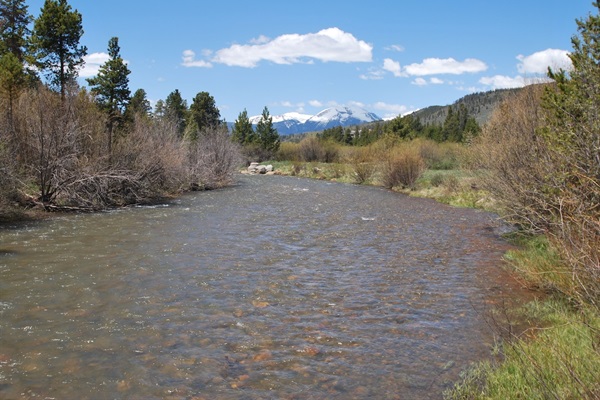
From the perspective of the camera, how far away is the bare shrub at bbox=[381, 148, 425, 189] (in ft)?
116

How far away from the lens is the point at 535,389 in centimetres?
416

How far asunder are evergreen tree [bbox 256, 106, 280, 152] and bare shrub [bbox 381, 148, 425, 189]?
44.1 metres

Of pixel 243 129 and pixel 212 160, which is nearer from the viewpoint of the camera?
pixel 212 160

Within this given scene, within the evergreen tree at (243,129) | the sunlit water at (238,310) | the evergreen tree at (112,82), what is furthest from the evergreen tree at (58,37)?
the evergreen tree at (243,129)

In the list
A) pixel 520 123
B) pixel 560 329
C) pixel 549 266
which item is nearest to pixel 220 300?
pixel 560 329

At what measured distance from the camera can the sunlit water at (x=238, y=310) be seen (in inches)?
226

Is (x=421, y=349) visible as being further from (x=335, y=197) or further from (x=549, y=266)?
(x=335, y=197)

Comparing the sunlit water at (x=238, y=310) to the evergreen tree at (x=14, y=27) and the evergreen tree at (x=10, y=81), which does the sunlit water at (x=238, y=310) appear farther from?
the evergreen tree at (x=14, y=27)

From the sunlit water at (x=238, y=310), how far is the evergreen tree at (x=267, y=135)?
63822 mm

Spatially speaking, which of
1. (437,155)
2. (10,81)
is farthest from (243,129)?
(10,81)

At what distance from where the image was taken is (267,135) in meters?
80.8

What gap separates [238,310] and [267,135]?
73.8 m

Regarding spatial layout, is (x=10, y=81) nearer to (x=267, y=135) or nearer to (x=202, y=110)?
(x=202, y=110)

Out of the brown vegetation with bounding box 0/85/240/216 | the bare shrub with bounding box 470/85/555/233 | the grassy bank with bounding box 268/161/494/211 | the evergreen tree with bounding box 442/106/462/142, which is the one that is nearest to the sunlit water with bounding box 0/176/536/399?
the bare shrub with bounding box 470/85/555/233
